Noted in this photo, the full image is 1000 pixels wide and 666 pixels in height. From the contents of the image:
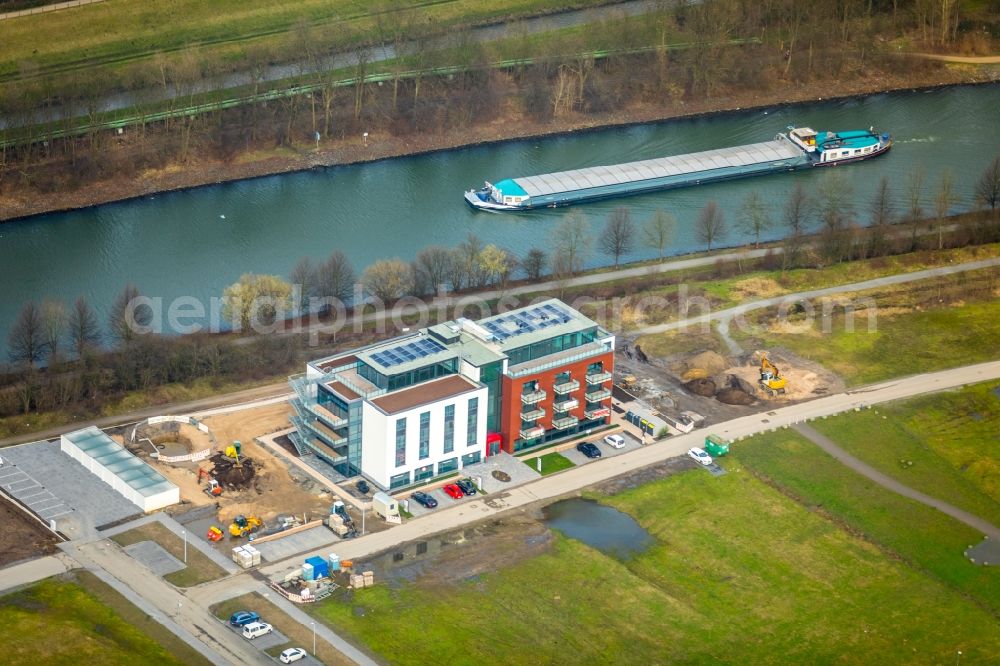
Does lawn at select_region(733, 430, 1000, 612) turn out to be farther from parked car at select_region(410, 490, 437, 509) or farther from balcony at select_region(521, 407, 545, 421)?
parked car at select_region(410, 490, 437, 509)

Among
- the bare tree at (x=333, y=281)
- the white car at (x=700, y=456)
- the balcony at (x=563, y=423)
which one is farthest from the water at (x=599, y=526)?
the bare tree at (x=333, y=281)

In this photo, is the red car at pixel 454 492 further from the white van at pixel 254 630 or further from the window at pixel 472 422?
the white van at pixel 254 630

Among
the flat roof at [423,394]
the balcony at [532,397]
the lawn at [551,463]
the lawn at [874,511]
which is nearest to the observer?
the lawn at [874,511]

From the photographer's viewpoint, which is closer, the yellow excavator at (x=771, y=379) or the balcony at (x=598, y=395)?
the balcony at (x=598, y=395)

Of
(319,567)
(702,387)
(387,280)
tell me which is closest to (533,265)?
(387,280)

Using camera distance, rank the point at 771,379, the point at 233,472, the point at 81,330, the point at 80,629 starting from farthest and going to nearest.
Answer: the point at 771,379, the point at 81,330, the point at 233,472, the point at 80,629

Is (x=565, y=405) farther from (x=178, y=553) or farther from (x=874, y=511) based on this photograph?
(x=178, y=553)
